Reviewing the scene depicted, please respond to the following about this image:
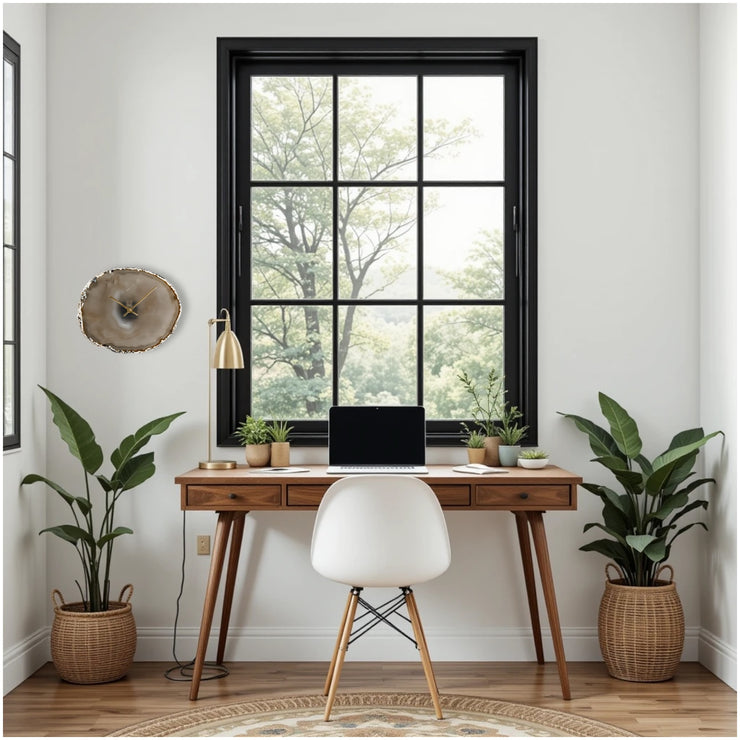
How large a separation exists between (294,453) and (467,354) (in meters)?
0.86

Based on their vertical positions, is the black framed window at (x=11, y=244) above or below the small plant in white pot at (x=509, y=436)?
above

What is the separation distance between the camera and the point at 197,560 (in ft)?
11.8

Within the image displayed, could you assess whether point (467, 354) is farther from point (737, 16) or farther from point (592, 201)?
point (737, 16)

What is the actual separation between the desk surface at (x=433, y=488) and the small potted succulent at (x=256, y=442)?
1.13 ft

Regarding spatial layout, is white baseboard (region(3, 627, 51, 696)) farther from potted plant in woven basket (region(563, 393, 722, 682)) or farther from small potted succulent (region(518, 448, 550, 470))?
potted plant in woven basket (region(563, 393, 722, 682))

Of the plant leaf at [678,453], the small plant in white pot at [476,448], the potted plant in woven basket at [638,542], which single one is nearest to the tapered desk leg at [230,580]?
the small plant in white pot at [476,448]

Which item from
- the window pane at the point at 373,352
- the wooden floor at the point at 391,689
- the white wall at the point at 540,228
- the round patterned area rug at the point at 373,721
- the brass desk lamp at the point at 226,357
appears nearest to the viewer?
the round patterned area rug at the point at 373,721

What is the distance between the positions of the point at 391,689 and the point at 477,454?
3.19 ft

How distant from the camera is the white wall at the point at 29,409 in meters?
3.25

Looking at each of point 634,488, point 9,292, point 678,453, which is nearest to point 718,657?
point 634,488

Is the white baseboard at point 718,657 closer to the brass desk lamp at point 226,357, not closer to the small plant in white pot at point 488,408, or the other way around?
the small plant in white pot at point 488,408

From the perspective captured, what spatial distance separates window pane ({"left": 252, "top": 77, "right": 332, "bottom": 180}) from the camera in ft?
12.2

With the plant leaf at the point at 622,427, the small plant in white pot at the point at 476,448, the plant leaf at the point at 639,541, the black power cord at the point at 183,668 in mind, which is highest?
the plant leaf at the point at 622,427

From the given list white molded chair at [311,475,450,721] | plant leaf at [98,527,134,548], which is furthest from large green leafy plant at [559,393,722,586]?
plant leaf at [98,527,134,548]
